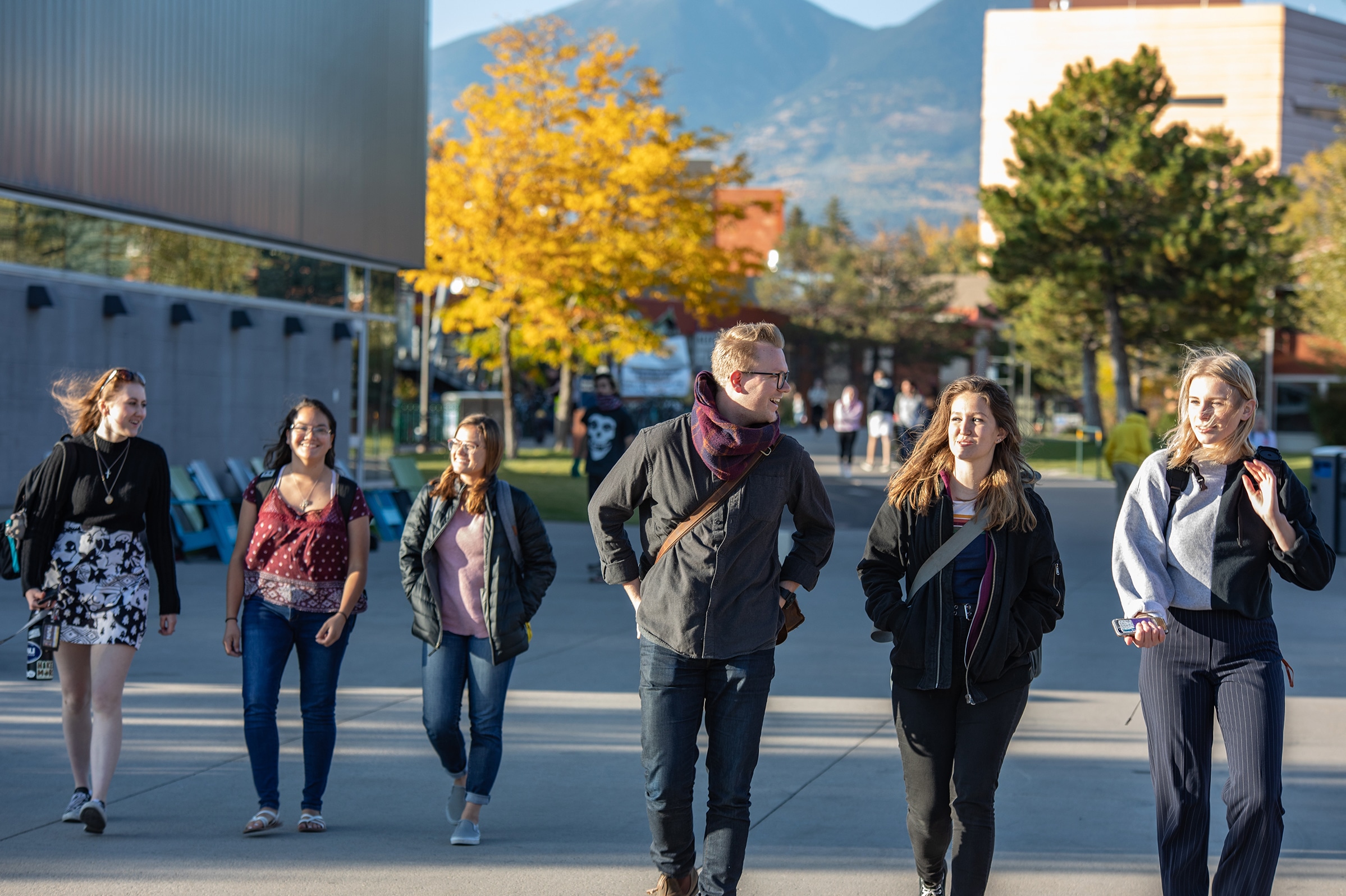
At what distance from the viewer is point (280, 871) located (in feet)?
15.6

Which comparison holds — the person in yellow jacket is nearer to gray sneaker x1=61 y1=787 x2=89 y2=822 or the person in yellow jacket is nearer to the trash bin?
the trash bin

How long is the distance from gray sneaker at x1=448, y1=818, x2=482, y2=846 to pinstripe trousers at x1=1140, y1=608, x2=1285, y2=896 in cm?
244

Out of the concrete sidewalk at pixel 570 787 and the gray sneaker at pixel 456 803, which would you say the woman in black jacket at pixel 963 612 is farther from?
the gray sneaker at pixel 456 803

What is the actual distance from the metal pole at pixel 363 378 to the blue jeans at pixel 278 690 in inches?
620

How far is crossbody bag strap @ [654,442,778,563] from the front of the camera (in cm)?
419

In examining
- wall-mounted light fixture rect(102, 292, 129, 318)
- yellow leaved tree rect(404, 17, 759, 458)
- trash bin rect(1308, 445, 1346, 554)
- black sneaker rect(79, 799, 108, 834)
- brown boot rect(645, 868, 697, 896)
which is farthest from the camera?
yellow leaved tree rect(404, 17, 759, 458)

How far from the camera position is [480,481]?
5289mm

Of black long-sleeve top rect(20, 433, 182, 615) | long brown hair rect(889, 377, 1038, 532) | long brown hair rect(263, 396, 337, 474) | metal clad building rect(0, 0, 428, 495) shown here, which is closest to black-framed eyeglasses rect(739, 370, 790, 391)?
long brown hair rect(889, 377, 1038, 532)

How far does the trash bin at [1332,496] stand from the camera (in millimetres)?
15445

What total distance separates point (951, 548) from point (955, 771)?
683 mm

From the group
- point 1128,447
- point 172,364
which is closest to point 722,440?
point 1128,447

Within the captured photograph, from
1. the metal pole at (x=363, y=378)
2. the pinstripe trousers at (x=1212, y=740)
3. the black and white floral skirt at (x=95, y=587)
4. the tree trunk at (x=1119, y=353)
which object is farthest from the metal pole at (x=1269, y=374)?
the black and white floral skirt at (x=95, y=587)

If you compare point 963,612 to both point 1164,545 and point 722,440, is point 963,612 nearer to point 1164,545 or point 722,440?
point 1164,545

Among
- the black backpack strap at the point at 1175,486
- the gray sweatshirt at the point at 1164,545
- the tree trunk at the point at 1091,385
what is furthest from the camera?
the tree trunk at the point at 1091,385
